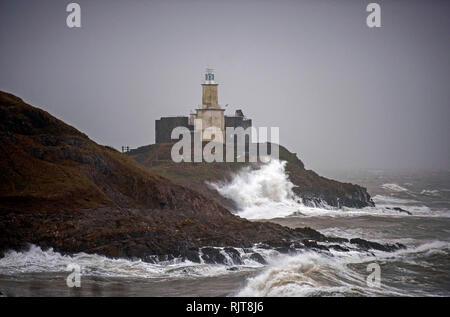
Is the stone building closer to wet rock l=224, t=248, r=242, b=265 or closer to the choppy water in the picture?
the choppy water

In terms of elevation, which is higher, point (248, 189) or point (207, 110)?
point (207, 110)

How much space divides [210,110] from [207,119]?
92 cm

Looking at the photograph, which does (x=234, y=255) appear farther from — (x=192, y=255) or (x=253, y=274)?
(x=253, y=274)

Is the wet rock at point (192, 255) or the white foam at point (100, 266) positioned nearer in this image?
the white foam at point (100, 266)

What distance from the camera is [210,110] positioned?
70.0 metres

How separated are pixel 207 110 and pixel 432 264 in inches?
1589

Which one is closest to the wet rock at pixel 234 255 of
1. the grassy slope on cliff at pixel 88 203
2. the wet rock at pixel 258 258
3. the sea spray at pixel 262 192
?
the wet rock at pixel 258 258

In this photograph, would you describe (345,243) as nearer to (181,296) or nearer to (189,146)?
(181,296)

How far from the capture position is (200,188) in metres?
56.7

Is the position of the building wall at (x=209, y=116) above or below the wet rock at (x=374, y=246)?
above

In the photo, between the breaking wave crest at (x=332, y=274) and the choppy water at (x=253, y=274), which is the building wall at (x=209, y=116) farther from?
the breaking wave crest at (x=332, y=274)

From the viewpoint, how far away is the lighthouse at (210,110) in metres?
69.6

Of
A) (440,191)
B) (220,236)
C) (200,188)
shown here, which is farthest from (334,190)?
(220,236)

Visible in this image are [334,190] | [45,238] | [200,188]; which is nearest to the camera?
[45,238]
